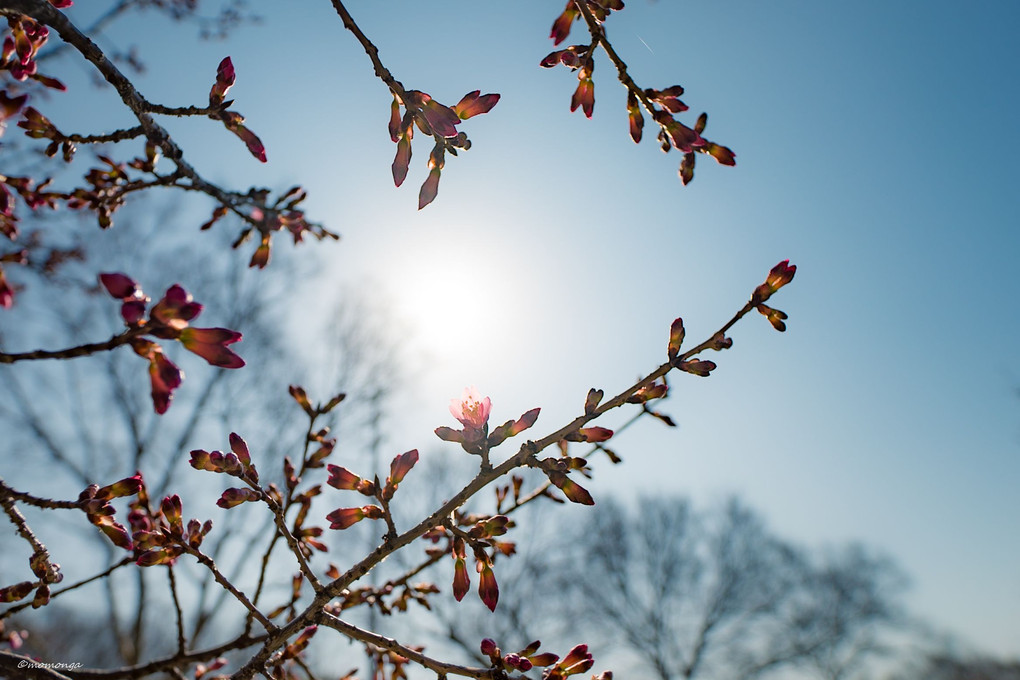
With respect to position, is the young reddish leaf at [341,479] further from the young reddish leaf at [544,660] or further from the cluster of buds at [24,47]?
the cluster of buds at [24,47]

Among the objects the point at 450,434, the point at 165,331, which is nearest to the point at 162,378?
the point at 165,331

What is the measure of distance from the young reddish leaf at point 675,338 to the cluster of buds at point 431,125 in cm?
58

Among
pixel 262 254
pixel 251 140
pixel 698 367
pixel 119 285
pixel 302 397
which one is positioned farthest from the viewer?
pixel 262 254

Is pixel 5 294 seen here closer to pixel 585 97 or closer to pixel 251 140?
pixel 251 140

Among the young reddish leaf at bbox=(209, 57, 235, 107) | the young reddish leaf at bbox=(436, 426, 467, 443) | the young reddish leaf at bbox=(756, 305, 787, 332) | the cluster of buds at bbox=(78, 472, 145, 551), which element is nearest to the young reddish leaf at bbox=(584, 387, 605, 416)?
the young reddish leaf at bbox=(436, 426, 467, 443)

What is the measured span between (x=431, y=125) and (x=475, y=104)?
0.11 metres

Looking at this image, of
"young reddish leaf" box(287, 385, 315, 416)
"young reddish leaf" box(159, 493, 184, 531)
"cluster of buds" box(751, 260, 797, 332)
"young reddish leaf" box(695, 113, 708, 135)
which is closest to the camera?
"cluster of buds" box(751, 260, 797, 332)

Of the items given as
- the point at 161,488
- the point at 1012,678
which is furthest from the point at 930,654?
the point at 161,488

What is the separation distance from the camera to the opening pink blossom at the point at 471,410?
0.98 metres

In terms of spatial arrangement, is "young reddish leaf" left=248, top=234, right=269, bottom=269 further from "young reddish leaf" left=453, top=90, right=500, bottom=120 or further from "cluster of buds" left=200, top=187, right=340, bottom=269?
"young reddish leaf" left=453, top=90, right=500, bottom=120

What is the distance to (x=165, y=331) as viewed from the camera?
2.06 ft

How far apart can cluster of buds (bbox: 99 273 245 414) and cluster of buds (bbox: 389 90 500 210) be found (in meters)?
0.57

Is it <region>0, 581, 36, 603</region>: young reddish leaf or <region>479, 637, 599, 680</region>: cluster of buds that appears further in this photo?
<region>0, 581, 36, 603</region>: young reddish leaf

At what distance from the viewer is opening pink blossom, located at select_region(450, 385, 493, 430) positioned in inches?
38.4
